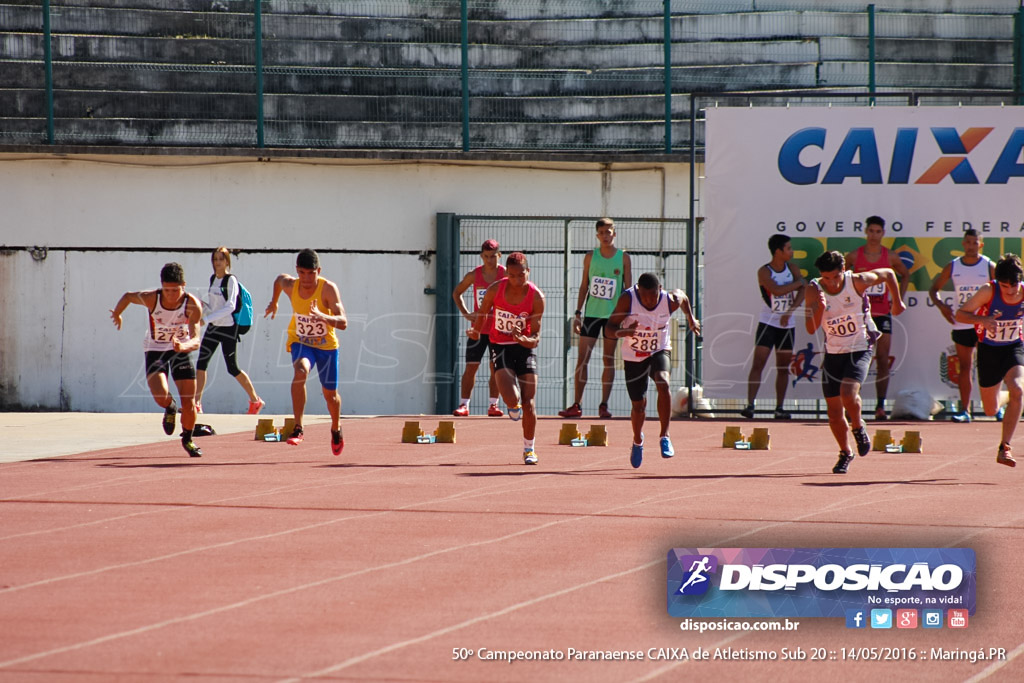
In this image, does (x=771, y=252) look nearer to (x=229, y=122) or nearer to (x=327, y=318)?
(x=327, y=318)

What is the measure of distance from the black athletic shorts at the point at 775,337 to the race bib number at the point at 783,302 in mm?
267

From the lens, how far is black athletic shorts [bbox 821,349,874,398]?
480 inches

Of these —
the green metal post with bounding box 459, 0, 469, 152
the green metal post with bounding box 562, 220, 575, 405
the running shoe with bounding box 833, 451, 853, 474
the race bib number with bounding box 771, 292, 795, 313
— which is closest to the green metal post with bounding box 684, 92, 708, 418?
the race bib number with bounding box 771, 292, 795, 313

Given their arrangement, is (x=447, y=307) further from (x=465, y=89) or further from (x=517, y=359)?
(x=517, y=359)

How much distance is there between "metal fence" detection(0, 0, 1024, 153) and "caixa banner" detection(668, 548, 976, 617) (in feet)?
47.1

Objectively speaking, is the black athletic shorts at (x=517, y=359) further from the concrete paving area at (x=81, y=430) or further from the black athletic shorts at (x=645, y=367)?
the concrete paving area at (x=81, y=430)

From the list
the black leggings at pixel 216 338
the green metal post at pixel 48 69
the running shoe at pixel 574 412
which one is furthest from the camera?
the green metal post at pixel 48 69

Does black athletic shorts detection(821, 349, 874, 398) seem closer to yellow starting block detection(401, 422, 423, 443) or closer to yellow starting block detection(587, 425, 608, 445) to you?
yellow starting block detection(587, 425, 608, 445)

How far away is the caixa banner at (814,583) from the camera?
21.0 feet

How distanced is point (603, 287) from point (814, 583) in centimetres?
1072

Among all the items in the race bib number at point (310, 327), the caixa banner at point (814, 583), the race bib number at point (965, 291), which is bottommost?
the caixa banner at point (814, 583)

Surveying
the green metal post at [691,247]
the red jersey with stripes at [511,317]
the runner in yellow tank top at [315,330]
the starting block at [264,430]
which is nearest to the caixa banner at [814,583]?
the red jersey with stripes at [511,317]

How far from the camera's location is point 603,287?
17.1 metres

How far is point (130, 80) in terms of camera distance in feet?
72.3
